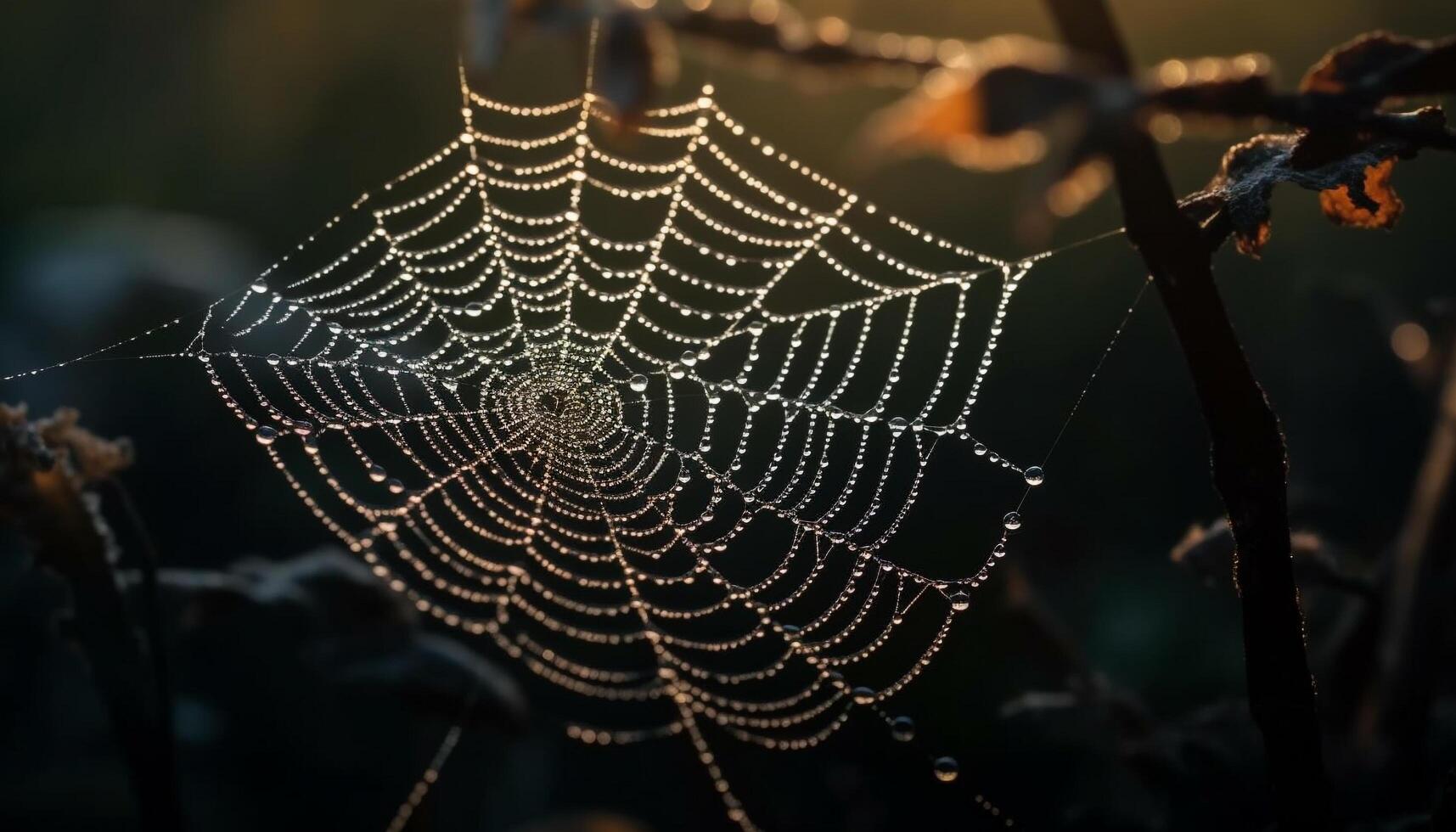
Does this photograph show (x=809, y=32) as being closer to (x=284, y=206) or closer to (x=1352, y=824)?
(x=1352, y=824)

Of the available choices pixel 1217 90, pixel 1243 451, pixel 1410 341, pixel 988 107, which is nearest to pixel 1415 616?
pixel 1410 341

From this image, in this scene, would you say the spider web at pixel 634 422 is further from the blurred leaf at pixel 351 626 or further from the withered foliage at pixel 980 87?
the withered foliage at pixel 980 87

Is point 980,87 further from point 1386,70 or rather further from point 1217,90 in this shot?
point 1386,70

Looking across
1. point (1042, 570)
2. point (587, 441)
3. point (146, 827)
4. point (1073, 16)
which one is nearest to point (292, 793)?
point (587, 441)

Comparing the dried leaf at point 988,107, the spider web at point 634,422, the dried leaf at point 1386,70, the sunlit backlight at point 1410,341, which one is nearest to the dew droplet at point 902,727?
the spider web at point 634,422

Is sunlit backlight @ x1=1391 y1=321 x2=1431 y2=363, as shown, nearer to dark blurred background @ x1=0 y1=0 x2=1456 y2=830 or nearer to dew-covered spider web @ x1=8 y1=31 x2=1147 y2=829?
dark blurred background @ x1=0 y1=0 x2=1456 y2=830
